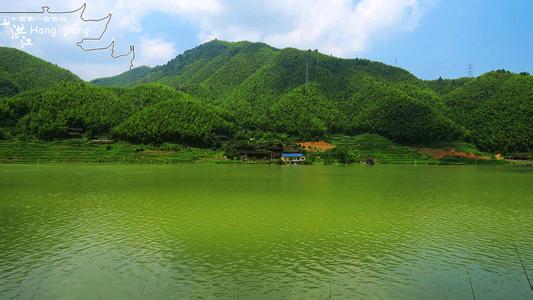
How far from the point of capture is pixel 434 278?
14812mm

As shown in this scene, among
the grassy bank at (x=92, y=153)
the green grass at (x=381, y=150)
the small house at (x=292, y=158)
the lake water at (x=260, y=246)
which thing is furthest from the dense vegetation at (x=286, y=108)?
the lake water at (x=260, y=246)

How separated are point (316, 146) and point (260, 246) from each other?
90953 mm

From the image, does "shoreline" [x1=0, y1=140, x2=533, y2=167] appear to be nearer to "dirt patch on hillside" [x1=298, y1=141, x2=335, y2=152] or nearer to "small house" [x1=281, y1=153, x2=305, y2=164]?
"small house" [x1=281, y1=153, x2=305, y2=164]

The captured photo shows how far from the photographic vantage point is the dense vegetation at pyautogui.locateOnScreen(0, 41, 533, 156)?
10694 centimetres

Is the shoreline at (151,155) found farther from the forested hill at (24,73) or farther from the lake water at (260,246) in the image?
the forested hill at (24,73)

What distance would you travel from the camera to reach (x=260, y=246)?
1883cm

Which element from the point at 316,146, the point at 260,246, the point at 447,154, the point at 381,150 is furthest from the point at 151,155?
the point at 260,246

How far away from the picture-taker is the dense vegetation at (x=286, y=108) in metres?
107

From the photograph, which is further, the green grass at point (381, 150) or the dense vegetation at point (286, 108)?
the dense vegetation at point (286, 108)

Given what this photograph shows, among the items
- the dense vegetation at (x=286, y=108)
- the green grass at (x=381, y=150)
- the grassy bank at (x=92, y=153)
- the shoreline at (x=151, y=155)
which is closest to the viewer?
the grassy bank at (x=92, y=153)

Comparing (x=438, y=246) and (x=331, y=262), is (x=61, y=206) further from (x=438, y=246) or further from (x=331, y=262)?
(x=438, y=246)

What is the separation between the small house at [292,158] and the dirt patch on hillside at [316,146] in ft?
35.7

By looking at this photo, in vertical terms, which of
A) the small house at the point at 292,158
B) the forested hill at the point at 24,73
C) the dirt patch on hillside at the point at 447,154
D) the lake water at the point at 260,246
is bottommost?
the lake water at the point at 260,246

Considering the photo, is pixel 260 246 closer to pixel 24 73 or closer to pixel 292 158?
pixel 292 158
